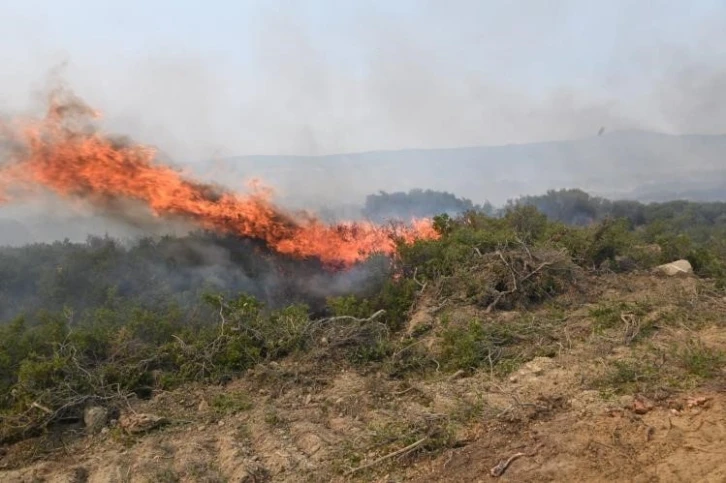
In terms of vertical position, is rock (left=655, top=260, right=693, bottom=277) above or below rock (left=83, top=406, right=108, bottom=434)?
above

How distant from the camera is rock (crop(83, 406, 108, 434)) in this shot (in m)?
5.45

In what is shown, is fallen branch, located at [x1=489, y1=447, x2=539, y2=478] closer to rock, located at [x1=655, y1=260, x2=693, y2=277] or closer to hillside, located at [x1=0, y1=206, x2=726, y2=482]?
hillside, located at [x1=0, y1=206, x2=726, y2=482]

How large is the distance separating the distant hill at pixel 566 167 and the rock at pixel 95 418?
43.6 m

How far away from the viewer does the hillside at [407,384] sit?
4.18 meters

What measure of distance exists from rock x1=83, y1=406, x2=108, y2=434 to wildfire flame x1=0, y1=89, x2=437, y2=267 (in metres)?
6.64

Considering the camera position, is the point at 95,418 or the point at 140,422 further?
the point at 95,418

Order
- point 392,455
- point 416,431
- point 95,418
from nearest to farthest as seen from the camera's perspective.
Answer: point 392,455, point 416,431, point 95,418

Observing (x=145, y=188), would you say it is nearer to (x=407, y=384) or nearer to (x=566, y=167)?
(x=407, y=384)

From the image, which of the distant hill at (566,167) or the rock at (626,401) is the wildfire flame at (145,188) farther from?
the distant hill at (566,167)

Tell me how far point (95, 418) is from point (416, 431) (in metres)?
3.47

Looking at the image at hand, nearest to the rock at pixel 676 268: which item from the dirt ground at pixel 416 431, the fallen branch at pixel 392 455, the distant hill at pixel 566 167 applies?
the dirt ground at pixel 416 431

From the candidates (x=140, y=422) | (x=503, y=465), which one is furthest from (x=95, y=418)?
(x=503, y=465)

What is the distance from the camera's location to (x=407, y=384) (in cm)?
594

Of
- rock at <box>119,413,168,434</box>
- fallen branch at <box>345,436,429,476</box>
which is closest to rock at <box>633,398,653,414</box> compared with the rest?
fallen branch at <box>345,436,429,476</box>
